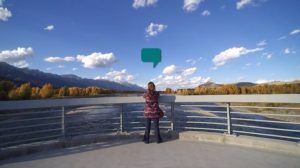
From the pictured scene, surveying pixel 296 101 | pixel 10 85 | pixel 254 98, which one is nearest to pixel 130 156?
pixel 254 98

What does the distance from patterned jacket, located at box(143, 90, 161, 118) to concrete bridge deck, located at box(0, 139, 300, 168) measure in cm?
76

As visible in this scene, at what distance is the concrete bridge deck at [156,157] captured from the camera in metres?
5.25

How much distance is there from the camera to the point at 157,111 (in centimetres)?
741

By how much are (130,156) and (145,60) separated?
206 centimetres

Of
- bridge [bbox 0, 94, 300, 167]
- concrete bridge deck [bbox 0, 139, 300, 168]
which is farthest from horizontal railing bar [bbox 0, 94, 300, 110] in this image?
concrete bridge deck [bbox 0, 139, 300, 168]

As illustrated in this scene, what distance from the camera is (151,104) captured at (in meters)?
7.42

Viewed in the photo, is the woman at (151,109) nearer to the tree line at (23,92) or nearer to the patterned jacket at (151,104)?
the patterned jacket at (151,104)


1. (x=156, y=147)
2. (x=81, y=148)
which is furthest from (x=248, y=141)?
(x=81, y=148)

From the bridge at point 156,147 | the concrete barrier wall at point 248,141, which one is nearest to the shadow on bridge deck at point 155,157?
the bridge at point 156,147

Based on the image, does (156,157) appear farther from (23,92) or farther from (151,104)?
(23,92)

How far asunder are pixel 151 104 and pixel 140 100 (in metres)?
0.36

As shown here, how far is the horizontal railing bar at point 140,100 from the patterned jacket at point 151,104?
0.23 m

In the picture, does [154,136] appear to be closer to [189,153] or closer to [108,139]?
[108,139]

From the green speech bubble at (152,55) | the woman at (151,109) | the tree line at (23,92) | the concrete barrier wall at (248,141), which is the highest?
the tree line at (23,92)
